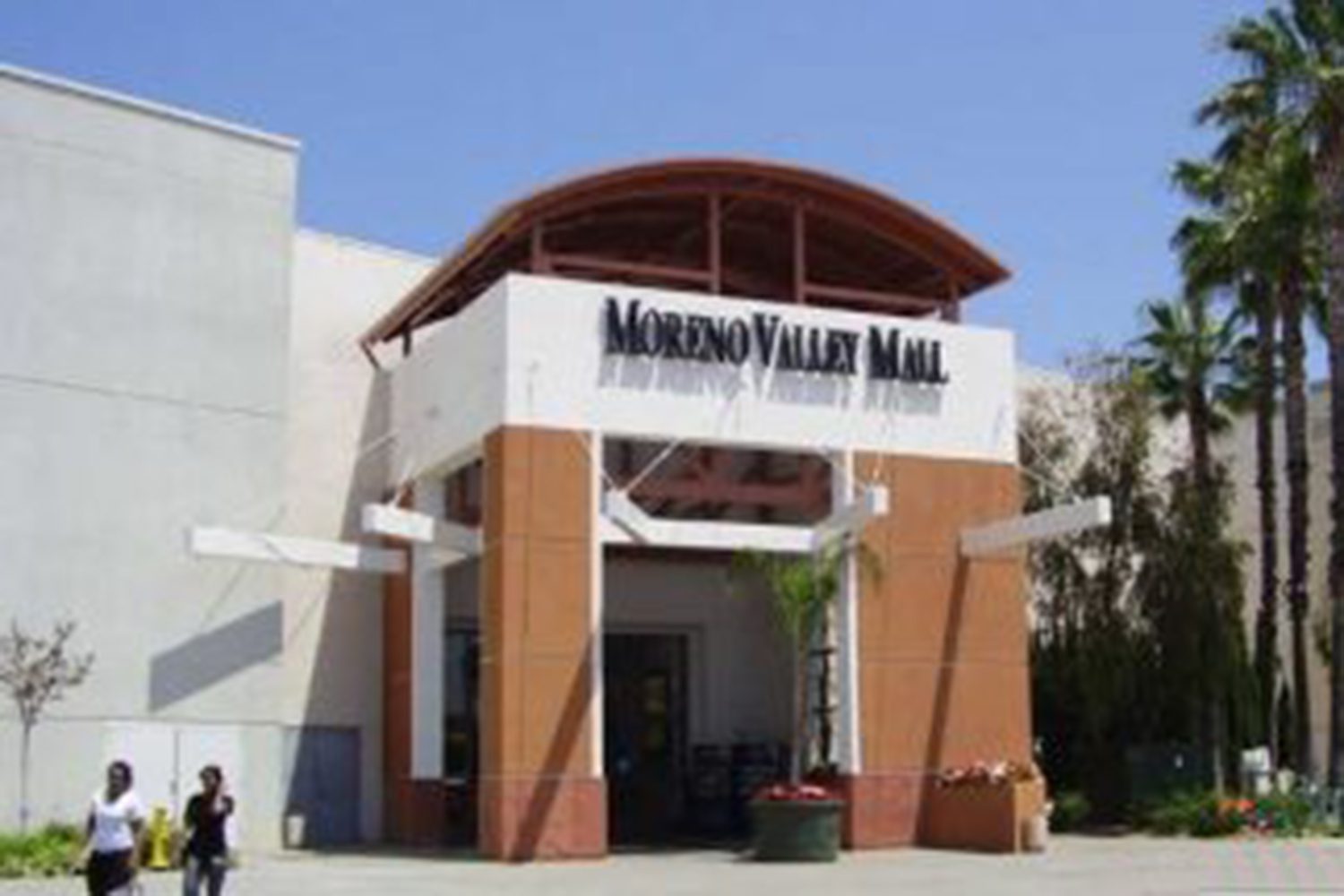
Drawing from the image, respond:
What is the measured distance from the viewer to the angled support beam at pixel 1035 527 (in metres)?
31.8

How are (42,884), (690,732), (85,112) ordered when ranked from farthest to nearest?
(690,732), (85,112), (42,884)

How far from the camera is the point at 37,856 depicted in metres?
27.8

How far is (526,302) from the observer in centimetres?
3131

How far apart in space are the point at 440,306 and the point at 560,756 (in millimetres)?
10181

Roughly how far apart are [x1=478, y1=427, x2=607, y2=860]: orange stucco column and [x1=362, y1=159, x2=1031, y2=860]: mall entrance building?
0.13ft

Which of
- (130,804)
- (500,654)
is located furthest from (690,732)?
(130,804)

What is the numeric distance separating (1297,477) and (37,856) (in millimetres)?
25301

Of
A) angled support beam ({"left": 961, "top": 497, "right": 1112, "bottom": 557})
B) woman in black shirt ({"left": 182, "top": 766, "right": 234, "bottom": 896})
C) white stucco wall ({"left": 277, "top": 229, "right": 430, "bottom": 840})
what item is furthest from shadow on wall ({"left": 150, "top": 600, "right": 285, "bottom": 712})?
woman in black shirt ({"left": 182, "top": 766, "right": 234, "bottom": 896})

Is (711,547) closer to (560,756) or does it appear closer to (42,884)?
(560,756)

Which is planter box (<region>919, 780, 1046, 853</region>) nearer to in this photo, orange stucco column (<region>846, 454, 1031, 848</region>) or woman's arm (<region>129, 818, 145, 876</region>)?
orange stucco column (<region>846, 454, 1031, 848</region>)

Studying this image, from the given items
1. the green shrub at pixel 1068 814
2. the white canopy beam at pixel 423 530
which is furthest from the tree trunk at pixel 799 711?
the green shrub at pixel 1068 814

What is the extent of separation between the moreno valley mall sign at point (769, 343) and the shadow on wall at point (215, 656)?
7732 millimetres

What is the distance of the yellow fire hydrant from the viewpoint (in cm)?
2994

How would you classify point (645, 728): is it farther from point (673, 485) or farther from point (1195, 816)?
point (1195, 816)
